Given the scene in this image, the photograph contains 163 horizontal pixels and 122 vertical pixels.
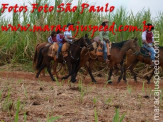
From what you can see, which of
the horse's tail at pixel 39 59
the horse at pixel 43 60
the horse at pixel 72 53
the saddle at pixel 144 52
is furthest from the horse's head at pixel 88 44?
the saddle at pixel 144 52

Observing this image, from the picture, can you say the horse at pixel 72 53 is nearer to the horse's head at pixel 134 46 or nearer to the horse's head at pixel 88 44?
the horse's head at pixel 88 44

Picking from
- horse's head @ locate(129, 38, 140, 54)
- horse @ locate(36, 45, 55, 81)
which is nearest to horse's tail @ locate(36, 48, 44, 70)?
horse @ locate(36, 45, 55, 81)

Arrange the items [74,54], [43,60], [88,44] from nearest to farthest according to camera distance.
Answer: [88,44], [74,54], [43,60]

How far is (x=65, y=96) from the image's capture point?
18.7 feet

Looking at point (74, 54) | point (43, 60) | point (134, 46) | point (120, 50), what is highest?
point (134, 46)

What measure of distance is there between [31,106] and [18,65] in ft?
30.3

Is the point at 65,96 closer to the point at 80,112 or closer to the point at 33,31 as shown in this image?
the point at 80,112

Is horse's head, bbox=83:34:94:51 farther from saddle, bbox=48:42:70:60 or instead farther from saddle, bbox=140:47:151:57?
saddle, bbox=140:47:151:57

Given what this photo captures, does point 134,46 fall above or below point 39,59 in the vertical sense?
above

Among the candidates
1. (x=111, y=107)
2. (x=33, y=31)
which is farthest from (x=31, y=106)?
(x=33, y=31)

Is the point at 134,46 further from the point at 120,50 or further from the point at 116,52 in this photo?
the point at 116,52

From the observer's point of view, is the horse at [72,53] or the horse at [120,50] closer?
the horse at [72,53]

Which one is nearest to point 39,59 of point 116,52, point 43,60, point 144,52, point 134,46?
point 43,60

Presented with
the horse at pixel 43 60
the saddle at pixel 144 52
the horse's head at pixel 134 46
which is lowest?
the horse at pixel 43 60
